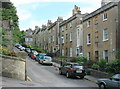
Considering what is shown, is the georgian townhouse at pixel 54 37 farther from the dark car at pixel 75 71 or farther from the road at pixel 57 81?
the dark car at pixel 75 71

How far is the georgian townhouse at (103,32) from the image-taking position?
87.6ft

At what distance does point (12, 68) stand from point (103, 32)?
15.5m

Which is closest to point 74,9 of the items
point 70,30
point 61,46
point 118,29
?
point 70,30

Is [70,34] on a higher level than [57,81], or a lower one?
higher

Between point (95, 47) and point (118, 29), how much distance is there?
18.4 ft

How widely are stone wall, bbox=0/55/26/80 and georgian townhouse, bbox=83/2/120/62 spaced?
12.7 m

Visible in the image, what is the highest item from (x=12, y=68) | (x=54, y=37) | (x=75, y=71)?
(x=54, y=37)

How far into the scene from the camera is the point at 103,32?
29.2m

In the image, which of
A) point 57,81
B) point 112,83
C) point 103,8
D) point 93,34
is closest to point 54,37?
point 93,34

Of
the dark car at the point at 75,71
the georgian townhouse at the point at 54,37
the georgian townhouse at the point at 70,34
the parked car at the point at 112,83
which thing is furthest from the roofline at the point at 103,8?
the georgian townhouse at the point at 54,37

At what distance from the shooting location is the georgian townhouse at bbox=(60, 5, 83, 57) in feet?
131

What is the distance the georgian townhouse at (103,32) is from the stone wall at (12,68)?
1270cm

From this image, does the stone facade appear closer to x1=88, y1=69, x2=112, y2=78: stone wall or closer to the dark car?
x1=88, y1=69, x2=112, y2=78: stone wall

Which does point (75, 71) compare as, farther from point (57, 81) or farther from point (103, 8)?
point (103, 8)
